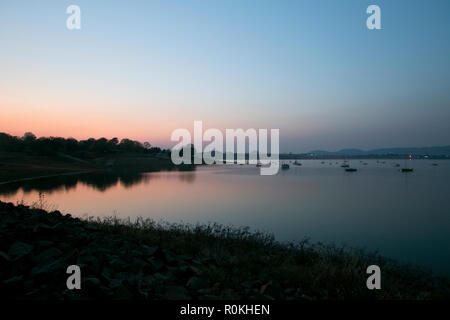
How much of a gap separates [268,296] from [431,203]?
32.2 metres

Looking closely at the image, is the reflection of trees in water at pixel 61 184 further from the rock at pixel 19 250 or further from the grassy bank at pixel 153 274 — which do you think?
the rock at pixel 19 250

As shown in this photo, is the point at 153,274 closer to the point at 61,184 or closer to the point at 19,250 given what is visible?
the point at 19,250

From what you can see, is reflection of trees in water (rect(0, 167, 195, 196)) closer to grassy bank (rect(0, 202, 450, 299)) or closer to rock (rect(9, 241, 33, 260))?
grassy bank (rect(0, 202, 450, 299))

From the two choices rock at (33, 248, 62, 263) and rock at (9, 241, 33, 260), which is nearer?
rock at (9, 241, 33, 260)

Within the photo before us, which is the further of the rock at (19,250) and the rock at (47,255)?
the rock at (47,255)

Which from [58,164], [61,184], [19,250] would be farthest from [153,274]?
[58,164]

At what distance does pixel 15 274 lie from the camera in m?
4.43

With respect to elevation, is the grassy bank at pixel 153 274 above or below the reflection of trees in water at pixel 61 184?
above

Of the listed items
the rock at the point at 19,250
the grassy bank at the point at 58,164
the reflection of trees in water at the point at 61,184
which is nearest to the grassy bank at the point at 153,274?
the rock at the point at 19,250

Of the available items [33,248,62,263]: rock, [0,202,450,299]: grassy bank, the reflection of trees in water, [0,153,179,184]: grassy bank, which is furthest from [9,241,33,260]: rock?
[0,153,179,184]: grassy bank

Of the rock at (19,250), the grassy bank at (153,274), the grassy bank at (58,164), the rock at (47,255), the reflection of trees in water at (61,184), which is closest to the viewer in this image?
the grassy bank at (153,274)

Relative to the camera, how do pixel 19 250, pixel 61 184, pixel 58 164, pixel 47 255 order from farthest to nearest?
1. pixel 58 164
2. pixel 61 184
3. pixel 47 255
4. pixel 19 250

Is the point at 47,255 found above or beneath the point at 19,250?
beneath

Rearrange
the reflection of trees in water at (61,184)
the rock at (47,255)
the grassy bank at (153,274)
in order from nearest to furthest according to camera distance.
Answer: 1. the grassy bank at (153,274)
2. the rock at (47,255)
3. the reflection of trees in water at (61,184)
